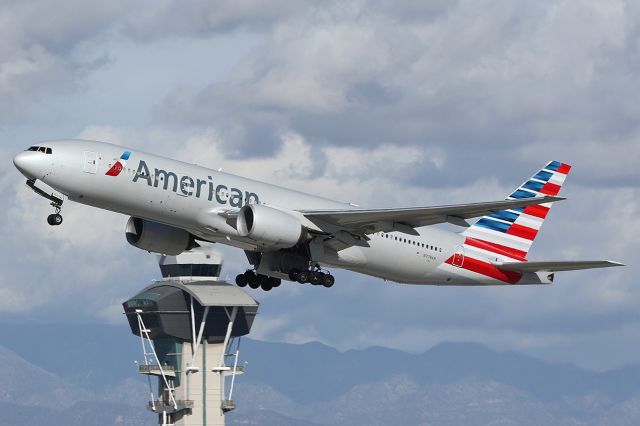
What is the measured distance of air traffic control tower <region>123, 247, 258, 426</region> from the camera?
510 feet

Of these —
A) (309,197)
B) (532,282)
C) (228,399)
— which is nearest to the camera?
(309,197)

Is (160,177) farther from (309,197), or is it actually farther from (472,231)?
(472,231)

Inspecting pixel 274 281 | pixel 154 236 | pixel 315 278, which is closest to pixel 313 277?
pixel 315 278

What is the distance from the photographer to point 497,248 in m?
70.9

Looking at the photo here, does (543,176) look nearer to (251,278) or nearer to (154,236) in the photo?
(251,278)

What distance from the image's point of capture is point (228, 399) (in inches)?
6147

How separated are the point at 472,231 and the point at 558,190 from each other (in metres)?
6.34

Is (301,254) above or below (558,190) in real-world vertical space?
below

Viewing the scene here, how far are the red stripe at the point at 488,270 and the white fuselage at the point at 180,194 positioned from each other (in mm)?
3535

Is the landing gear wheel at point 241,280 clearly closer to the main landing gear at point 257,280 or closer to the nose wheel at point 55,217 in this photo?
the main landing gear at point 257,280

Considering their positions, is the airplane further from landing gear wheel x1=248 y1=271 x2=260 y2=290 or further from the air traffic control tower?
the air traffic control tower

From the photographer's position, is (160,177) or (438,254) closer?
(160,177)

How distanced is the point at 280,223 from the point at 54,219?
382 inches

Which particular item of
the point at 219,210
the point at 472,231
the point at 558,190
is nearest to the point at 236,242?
the point at 219,210
